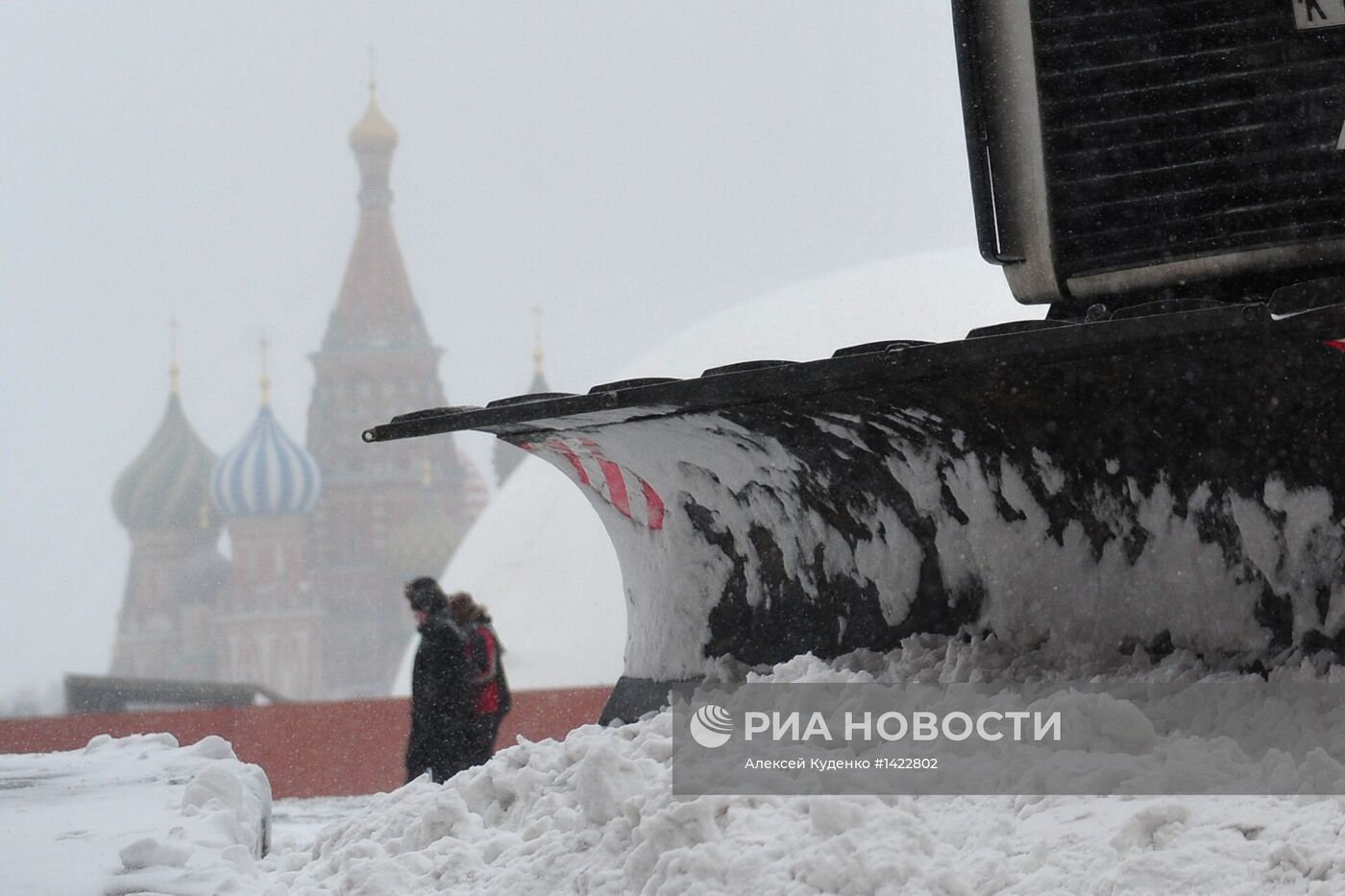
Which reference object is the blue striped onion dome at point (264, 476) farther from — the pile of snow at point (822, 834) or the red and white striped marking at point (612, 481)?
the pile of snow at point (822, 834)

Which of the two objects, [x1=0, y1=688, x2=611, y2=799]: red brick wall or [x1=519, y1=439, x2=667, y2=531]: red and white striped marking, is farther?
[x1=0, y1=688, x2=611, y2=799]: red brick wall

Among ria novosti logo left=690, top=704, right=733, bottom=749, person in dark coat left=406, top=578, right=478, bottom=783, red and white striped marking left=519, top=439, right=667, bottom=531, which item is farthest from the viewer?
person in dark coat left=406, top=578, right=478, bottom=783

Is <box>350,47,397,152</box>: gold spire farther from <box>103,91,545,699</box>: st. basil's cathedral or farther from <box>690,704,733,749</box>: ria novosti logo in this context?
<box>690,704,733,749</box>: ria novosti logo

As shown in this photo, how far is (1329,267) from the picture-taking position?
3883 millimetres

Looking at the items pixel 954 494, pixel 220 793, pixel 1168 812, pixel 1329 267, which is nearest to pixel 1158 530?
pixel 954 494

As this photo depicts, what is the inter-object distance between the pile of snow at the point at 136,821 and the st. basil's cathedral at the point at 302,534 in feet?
252

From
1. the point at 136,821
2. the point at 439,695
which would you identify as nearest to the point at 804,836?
the point at 136,821

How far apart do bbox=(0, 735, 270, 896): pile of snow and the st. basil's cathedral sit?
252 ft

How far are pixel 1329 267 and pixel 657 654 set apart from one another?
6.31 ft

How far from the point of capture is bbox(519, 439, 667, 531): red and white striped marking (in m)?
4.08

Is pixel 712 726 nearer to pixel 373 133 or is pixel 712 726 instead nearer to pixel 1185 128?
pixel 1185 128

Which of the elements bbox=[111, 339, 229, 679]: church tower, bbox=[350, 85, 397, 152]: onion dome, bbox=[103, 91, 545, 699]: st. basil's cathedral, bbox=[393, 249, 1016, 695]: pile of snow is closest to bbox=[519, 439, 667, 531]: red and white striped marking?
bbox=[393, 249, 1016, 695]: pile of snow

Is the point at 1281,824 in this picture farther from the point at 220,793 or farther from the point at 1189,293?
the point at 220,793

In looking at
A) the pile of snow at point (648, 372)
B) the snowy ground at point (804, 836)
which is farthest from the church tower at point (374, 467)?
the snowy ground at point (804, 836)
